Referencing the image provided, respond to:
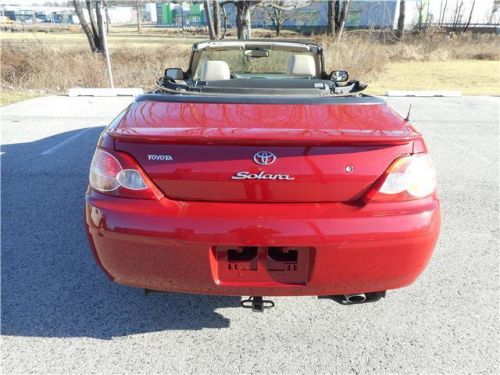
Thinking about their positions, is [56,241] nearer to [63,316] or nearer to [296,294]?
[63,316]

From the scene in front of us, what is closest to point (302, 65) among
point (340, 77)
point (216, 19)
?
point (340, 77)

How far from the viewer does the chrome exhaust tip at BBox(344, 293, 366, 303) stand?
6.14 ft

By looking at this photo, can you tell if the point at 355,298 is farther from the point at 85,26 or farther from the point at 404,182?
the point at 85,26

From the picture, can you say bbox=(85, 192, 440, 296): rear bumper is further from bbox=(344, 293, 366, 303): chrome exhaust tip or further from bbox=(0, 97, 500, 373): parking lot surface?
bbox=(0, 97, 500, 373): parking lot surface

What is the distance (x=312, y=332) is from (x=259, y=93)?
1.60 metres

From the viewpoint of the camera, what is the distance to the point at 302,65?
3.77 m

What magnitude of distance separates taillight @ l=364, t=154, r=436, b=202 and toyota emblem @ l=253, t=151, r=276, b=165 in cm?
46

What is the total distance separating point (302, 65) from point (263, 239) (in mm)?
2607

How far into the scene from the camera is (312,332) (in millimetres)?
2092

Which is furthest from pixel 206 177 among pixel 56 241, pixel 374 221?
pixel 56 241

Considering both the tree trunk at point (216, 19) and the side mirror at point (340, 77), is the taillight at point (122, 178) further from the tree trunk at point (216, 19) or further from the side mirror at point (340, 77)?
the tree trunk at point (216, 19)

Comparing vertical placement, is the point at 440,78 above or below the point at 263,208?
below

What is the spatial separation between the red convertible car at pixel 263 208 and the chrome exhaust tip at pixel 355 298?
63mm

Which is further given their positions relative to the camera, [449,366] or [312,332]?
[312,332]
